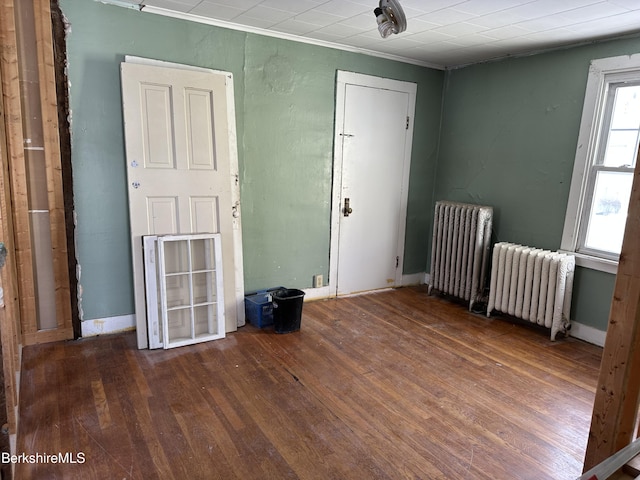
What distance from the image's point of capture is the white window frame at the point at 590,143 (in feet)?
10.6

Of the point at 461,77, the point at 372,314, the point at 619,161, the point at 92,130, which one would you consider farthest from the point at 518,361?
the point at 92,130

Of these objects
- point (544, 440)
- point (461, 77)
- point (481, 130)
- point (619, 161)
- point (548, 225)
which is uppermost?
point (461, 77)

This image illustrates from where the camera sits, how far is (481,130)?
432cm

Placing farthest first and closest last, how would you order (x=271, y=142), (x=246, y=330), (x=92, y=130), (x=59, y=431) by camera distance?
(x=271, y=142)
(x=246, y=330)
(x=92, y=130)
(x=59, y=431)

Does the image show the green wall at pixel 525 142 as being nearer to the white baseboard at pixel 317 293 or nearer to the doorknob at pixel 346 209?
the doorknob at pixel 346 209

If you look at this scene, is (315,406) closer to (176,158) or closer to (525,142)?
(176,158)

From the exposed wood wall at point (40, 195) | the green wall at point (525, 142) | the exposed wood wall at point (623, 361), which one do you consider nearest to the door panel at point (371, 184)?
the green wall at point (525, 142)

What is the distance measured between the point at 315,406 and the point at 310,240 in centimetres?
192

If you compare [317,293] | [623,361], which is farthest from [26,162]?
[623,361]

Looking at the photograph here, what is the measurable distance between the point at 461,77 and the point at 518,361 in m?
2.95

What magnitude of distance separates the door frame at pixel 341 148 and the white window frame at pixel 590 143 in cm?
161

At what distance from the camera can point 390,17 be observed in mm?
2455

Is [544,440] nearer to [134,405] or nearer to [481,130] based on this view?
[134,405]

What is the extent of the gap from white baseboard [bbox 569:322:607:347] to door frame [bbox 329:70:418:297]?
6.15 ft
